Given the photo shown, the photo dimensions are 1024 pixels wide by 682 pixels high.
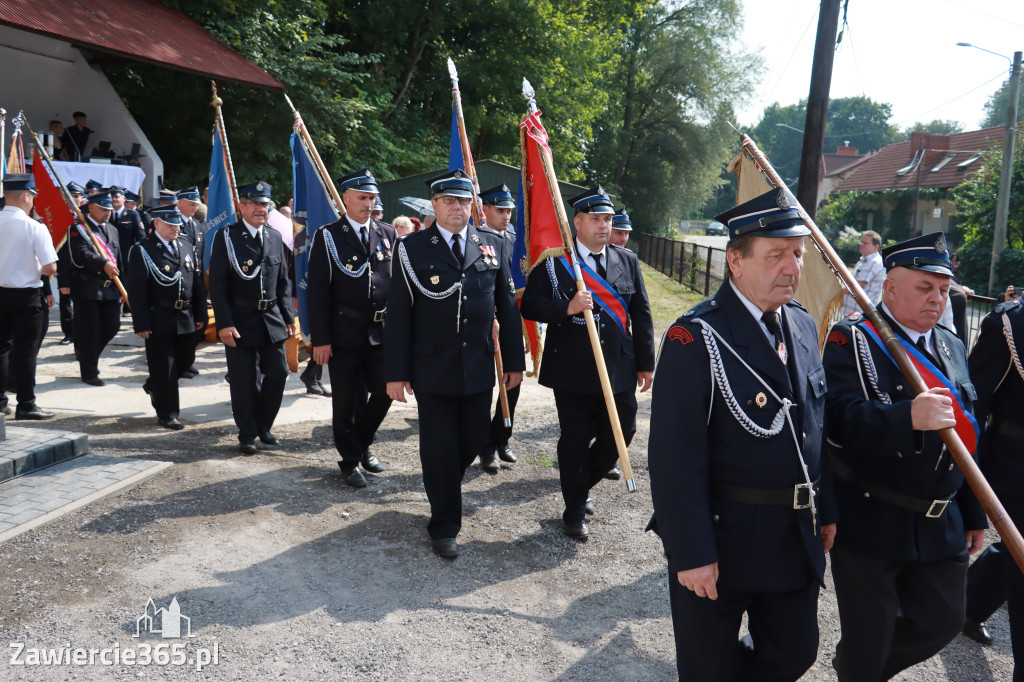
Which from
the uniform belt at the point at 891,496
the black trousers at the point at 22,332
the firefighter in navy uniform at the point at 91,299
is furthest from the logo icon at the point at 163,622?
the firefighter in navy uniform at the point at 91,299

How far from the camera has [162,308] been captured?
7305mm

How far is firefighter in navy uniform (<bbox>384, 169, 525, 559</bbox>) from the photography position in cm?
480

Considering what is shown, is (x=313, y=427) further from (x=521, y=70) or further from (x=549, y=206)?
(x=521, y=70)

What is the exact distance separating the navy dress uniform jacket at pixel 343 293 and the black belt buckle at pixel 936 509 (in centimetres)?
396

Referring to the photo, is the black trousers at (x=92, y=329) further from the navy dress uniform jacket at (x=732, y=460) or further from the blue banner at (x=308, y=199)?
the navy dress uniform jacket at (x=732, y=460)

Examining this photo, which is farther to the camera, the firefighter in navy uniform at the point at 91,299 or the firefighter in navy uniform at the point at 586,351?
the firefighter in navy uniform at the point at 91,299

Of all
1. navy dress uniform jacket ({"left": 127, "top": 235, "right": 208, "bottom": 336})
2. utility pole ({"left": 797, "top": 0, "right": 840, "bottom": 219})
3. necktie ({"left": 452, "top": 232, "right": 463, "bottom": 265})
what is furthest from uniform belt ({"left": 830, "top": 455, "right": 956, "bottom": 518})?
utility pole ({"left": 797, "top": 0, "right": 840, "bottom": 219})

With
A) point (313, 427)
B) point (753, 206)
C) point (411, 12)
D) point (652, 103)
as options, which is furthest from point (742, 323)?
point (652, 103)

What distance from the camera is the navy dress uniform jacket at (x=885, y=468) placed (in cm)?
296

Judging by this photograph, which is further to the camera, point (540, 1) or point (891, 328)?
point (540, 1)

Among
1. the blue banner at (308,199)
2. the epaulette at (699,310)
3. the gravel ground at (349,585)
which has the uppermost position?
the blue banner at (308,199)

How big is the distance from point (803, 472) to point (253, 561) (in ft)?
10.2

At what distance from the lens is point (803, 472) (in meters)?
2.66

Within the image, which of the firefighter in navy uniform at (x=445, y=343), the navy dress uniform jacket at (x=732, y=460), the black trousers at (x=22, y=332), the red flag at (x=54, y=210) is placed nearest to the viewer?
the navy dress uniform jacket at (x=732, y=460)
